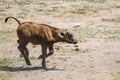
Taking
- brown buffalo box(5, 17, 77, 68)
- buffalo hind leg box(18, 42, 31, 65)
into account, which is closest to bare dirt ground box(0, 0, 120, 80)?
buffalo hind leg box(18, 42, 31, 65)

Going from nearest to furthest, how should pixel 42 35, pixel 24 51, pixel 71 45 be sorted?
1. pixel 42 35
2. pixel 24 51
3. pixel 71 45

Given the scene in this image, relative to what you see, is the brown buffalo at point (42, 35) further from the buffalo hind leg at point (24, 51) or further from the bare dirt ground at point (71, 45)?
the bare dirt ground at point (71, 45)

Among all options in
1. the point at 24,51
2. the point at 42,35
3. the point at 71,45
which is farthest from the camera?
the point at 71,45

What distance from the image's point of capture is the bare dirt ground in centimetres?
1117

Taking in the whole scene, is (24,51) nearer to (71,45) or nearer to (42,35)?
(42,35)

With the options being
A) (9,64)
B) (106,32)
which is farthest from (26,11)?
(9,64)

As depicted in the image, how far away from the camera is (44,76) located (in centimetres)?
1084

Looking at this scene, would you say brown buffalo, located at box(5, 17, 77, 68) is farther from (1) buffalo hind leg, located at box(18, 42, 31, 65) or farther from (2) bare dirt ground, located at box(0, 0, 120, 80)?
(2) bare dirt ground, located at box(0, 0, 120, 80)

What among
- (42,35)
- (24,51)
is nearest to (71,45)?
(24,51)

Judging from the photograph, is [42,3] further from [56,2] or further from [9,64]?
[9,64]

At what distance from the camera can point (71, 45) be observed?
13820 mm

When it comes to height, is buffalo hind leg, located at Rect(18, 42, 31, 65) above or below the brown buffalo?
below

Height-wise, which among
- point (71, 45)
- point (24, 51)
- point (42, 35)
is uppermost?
point (42, 35)

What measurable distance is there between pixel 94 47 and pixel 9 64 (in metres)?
3.05
